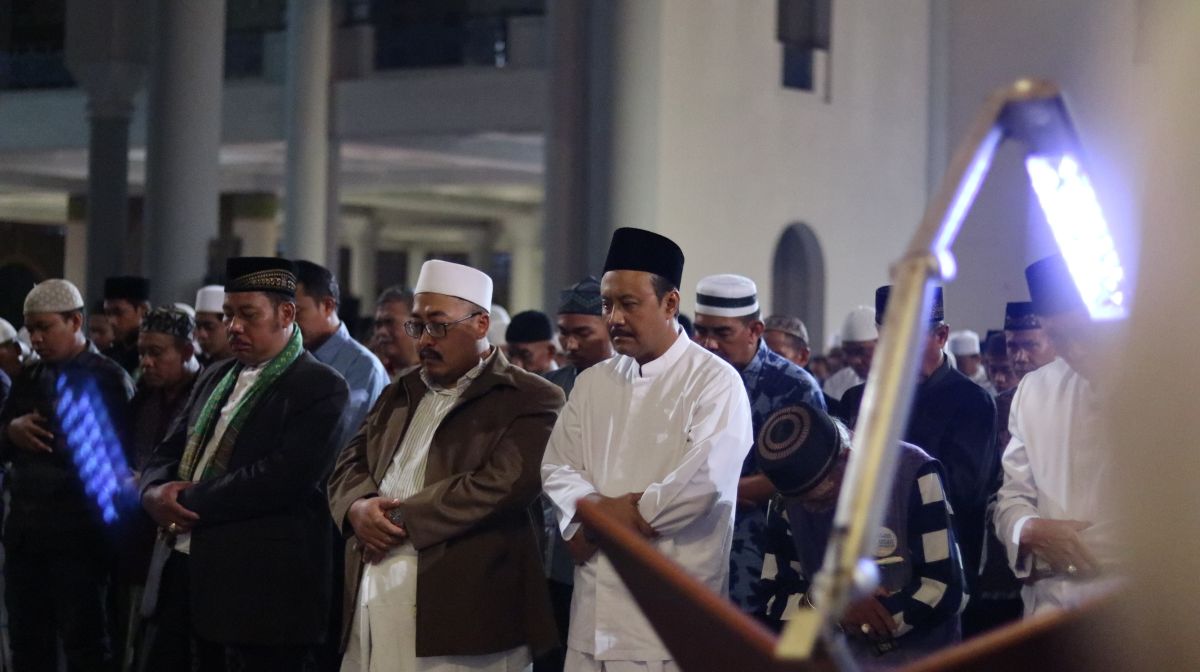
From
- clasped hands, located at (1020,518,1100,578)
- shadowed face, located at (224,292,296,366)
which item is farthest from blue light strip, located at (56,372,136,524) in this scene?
clasped hands, located at (1020,518,1100,578)

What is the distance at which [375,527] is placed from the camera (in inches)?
157

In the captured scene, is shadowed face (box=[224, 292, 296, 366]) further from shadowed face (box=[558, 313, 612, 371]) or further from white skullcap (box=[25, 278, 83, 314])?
white skullcap (box=[25, 278, 83, 314])

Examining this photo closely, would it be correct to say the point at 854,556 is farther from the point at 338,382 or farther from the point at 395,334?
the point at 395,334

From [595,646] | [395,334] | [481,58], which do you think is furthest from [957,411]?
[481,58]

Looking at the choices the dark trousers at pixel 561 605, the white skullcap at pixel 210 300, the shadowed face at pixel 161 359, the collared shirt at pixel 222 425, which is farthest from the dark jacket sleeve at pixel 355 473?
the white skullcap at pixel 210 300

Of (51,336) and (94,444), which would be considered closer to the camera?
(94,444)

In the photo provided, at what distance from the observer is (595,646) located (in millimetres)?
3701

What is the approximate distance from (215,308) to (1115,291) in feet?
18.2

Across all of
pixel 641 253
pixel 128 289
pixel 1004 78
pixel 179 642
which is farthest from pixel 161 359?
pixel 1004 78

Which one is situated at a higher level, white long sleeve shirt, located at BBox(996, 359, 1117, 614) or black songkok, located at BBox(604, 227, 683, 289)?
black songkok, located at BBox(604, 227, 683, 289)

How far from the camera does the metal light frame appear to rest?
47.6 inches

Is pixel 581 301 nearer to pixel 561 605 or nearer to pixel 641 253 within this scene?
pixel 561 605

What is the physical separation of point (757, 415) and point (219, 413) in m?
1.73

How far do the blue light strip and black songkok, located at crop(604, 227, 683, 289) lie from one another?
98.4 inches
